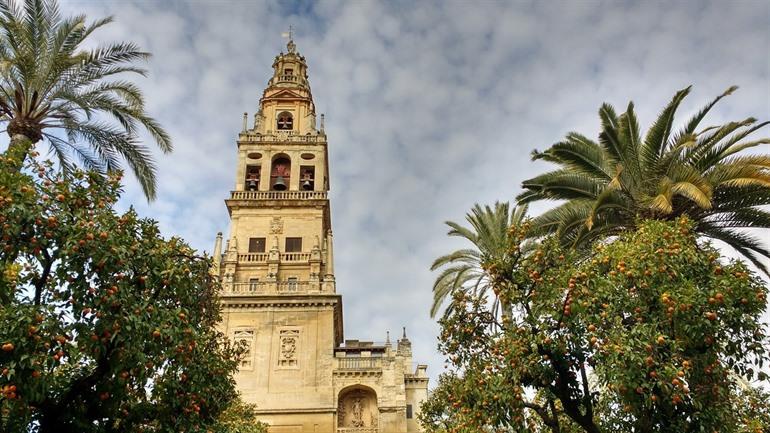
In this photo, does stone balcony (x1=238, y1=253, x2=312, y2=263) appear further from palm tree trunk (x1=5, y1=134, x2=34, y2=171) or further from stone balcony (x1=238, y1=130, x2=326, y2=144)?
palm tree trunk (x1=5, y1=134, x2=34, y2=171)

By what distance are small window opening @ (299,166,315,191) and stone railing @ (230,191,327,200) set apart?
1292 millimetres

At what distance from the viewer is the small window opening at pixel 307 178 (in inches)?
1578

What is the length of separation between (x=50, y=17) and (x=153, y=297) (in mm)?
8342

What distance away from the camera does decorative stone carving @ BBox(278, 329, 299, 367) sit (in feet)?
108

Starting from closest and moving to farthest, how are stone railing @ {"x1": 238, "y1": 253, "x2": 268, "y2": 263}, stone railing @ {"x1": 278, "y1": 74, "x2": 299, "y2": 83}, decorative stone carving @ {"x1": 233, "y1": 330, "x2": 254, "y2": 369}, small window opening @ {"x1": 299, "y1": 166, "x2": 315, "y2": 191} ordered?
decorative stone carving @ {"x1": 233, "y1": 330, "x2": 254, "y2": 369}, stone railing @ {"x1": 238, "y1": 253, "x2": 268, "y2": 263}, small window opening @ {"x1": 299, "y1": 166, "x2": 315, "y2": 191}, stone railing @ {"x1": 278, "y1": 74, "x2": 299, "y2": 83}

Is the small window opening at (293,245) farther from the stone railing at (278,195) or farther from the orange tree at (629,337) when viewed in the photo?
the orange tree at (629,337)

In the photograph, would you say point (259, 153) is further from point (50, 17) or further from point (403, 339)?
point (50, 17)

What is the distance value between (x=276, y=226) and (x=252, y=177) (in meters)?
4.28

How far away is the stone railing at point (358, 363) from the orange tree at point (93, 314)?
21.5 m

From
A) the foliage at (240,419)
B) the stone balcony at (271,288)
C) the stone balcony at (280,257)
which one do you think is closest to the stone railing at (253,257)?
the stone balcony at (280,257)

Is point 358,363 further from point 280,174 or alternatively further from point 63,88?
point 63,88

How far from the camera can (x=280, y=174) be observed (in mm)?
40469

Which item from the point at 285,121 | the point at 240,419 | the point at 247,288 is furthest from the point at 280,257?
the point at 240,419

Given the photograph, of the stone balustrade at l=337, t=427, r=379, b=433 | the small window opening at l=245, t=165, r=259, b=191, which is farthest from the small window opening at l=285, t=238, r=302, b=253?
the stone balustrade at l=337, t=427, r=379, b=433
